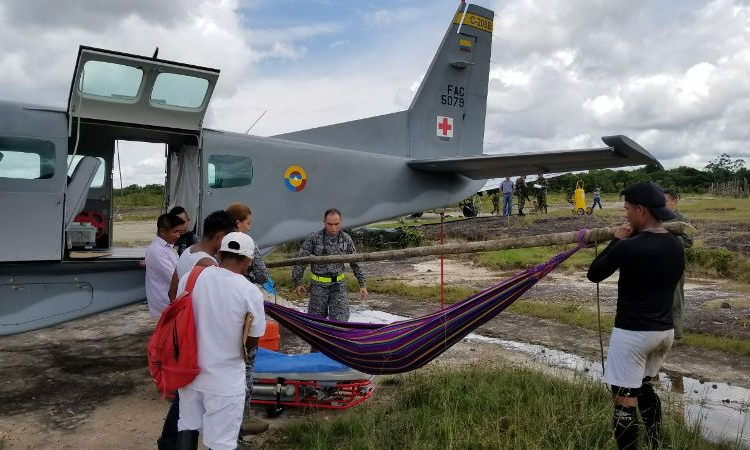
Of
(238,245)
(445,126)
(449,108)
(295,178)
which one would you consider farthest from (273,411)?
(449,108)

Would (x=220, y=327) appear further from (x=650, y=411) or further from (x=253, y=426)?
(x=650, y=411)

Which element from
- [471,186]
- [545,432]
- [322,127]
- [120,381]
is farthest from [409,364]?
[471,186]

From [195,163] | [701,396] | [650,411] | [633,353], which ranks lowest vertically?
[701,396]

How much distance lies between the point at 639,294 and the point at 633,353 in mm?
390

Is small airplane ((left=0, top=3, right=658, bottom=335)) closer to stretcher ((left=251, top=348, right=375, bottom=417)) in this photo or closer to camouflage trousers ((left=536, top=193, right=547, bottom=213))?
stretcher ((left=251, top=348, right=375, bottom=417))

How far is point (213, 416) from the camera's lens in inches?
125

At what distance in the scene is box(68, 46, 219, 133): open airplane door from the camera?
5766mm

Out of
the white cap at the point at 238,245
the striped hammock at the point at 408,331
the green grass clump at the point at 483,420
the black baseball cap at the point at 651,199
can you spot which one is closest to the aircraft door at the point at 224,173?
the striped hammock at the point at 408,331

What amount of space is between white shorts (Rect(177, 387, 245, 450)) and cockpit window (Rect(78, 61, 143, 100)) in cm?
404

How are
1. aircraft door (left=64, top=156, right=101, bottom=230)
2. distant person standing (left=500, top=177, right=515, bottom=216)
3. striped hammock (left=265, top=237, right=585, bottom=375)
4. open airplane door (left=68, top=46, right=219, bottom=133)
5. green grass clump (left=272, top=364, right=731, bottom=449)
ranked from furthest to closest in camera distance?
1. distant person standing (left=500, top=177, right=515, bottom=216)
2. aircraft door (left=64, top=156, right=101, bottom=230)
3. open airplane door (left=68, top=46, right=219, bottom=133)
4. striped hammock (left=265, top=237, right=585, bottom=375)
5. green grass clump (left=272, top=364, right=731, bottom=449)

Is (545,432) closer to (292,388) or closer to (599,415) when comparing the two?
(599,415)

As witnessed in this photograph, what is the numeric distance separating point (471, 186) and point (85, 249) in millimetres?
6402

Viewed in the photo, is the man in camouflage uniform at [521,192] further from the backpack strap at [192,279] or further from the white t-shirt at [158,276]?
the backpack strap at [192,279]

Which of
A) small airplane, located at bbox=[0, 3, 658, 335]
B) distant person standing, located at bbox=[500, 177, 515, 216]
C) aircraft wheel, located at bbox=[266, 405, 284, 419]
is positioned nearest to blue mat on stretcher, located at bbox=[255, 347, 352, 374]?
aircraft wheel, located at bbox=[266, 405, 284, 419]
